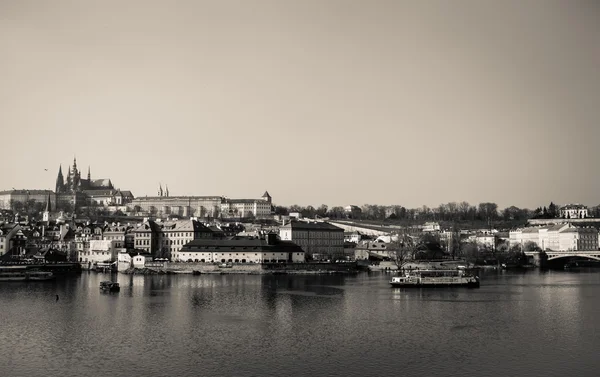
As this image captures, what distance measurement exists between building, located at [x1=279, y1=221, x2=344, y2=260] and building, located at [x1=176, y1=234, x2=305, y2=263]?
9.91 m

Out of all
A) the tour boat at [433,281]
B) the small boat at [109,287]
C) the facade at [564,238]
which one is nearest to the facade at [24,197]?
the facade at [564,238]

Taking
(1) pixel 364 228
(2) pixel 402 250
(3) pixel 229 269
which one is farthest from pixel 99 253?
(1) pixel 364 228

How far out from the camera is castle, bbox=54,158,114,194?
477 feet

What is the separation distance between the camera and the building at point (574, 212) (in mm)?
117625

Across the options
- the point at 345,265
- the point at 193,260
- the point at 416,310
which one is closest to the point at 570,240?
the point at 345,265

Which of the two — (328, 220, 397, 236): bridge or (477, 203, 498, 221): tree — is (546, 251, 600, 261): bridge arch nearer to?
(328, 220, 397, 236): bridge

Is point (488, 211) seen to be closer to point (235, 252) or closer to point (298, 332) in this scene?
Answer: point (235, 252)

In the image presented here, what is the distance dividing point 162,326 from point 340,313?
8005 millimetres

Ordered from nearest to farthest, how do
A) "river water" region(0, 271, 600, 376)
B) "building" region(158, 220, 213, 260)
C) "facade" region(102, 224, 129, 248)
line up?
"river water" region(0, 271, 600, 376), "facade" region(102, 224, 129, 248), "building" region(158, 220, 213, 260)

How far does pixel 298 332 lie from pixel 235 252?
3486 cm

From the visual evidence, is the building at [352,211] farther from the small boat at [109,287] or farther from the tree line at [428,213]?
the small boat at [109,287]

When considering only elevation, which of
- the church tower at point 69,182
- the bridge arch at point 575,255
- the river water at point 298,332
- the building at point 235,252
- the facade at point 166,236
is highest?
the church tower at point 69,182

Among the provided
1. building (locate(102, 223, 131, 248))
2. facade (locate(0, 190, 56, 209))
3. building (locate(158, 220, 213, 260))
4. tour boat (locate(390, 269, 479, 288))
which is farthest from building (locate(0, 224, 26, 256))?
facade (locate(0, 190, 56, 209))

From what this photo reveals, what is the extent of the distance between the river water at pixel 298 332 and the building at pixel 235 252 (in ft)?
60.4
